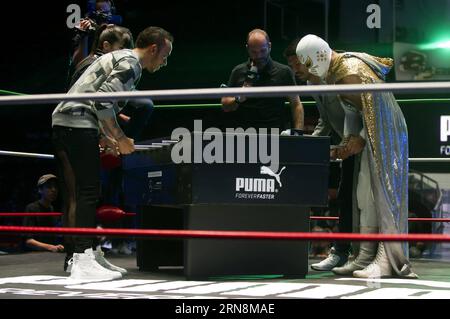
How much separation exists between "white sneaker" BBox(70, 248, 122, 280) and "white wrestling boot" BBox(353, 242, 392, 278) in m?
0.79

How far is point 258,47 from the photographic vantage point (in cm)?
330

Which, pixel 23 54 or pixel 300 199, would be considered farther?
pixel 23 54

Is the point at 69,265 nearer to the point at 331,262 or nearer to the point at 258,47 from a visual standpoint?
the point at 331,262

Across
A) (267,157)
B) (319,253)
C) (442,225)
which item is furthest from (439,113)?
(267,157)

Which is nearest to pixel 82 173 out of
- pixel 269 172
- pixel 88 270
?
pixel 88 270

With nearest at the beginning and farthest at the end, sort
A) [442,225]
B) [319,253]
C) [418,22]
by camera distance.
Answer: [319,253] < [442,225] < [418,22]

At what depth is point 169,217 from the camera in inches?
116

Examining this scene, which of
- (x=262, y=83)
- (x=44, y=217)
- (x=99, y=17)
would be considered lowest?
(x=44, y=217)

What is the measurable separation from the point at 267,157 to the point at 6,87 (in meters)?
4.93

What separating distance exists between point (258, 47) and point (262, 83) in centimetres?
16

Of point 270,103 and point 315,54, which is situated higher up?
point 315,54

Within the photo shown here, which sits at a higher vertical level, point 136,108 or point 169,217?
point 136,108

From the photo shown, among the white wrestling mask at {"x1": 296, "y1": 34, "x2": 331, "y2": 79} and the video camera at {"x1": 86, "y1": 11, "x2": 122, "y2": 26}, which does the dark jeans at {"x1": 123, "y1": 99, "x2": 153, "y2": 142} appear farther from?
the white wrestling mask at {"x1": 296, "y1": 34, "x2": 331, "y2": 79}
